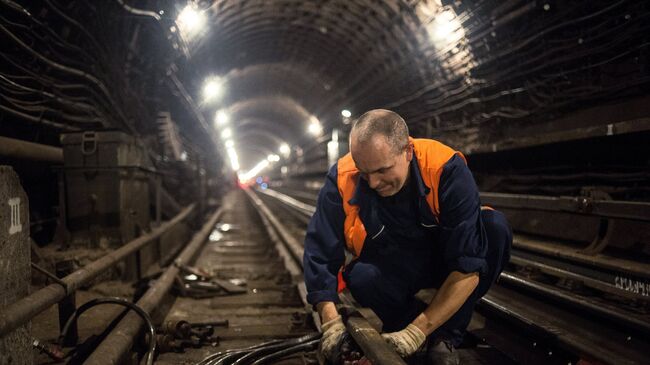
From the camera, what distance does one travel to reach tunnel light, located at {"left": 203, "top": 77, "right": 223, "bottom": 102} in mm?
17797

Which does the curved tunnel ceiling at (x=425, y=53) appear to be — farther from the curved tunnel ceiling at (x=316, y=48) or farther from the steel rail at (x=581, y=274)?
the steel rail at (x=581, y=274)

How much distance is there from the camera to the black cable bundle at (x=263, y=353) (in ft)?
7.95

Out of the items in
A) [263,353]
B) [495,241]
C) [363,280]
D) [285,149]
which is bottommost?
[263,353]

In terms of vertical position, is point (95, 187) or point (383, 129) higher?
point (383, 129)

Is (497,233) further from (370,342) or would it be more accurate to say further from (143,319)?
(143,319)

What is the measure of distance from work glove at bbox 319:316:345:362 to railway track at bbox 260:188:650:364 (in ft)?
4.07

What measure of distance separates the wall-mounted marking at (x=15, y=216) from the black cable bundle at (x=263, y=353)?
1.21 m

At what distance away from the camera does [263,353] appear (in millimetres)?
2555

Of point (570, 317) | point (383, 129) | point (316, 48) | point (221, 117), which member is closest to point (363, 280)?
point (383, 129)

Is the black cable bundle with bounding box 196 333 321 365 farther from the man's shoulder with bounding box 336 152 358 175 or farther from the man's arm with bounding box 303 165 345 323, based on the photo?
the man's shoulder with bounding box 336 152 358 175

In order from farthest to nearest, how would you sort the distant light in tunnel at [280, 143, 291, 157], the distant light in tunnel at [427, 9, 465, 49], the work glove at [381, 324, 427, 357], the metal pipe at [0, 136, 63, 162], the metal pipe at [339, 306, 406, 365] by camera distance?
the distant light in tunnel at [280, 143, 291, 157] < the distant light in tunnel at [427, 9, 465, 49] < the metal pipe at [0, 136, 63, 162] < the work glove at [381, 324, 427, 357] < the metal pipe at [339, 306, 406, 365]

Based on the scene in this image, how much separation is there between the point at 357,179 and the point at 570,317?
218 centimetres

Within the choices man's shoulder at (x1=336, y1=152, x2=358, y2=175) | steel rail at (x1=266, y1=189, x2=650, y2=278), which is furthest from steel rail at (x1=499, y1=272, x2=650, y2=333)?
man's shoulder at (x1=336, y1=152, x2=358, y2=175)

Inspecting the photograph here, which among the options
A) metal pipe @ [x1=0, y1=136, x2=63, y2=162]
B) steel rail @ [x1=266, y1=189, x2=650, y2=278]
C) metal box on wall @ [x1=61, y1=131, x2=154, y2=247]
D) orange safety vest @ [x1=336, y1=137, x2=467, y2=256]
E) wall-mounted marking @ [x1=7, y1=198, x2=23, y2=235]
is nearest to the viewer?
wall-mounted marking @ [x1=7, y1=198, x2=23, y2=235]
